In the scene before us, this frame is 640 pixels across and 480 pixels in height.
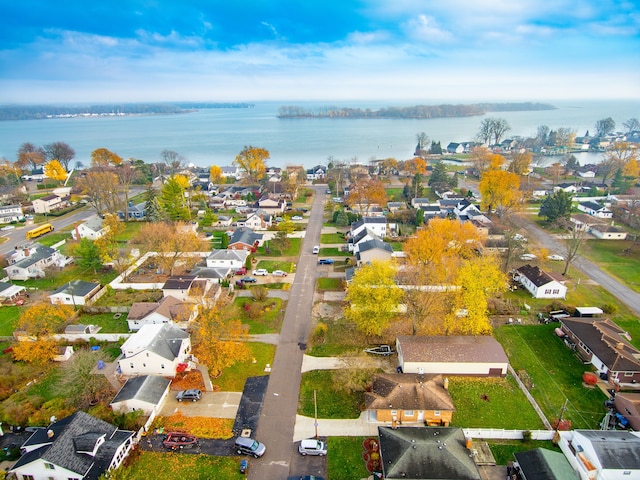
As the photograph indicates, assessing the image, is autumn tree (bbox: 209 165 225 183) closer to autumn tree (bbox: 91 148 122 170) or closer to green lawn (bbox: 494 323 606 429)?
autumn tree (bbox: 91 148 122 170)

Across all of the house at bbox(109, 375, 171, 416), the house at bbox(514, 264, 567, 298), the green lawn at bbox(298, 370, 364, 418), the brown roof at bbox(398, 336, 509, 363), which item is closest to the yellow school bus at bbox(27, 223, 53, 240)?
the house at bbox(109, 375, 171, 416)

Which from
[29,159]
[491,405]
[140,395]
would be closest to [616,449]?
[491,405]

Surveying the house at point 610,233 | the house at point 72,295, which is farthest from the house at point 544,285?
the house at point 72,295

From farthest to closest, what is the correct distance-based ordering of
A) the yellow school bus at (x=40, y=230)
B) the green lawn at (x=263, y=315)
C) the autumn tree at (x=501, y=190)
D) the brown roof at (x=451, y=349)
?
the autumn tree at (x=501, y=190) < the yellow school bus at (x=40, y=230) < the green lawn at (x=263, y=315) < the brown roof at (x=451, y=349)

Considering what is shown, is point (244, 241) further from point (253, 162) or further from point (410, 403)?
point (253, 162)

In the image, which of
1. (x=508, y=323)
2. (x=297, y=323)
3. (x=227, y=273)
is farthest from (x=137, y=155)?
(x=508, y=323)

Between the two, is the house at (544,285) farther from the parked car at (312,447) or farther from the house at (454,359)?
the parked car at (312,447)

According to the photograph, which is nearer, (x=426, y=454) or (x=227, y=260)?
(x=426, y=454)
